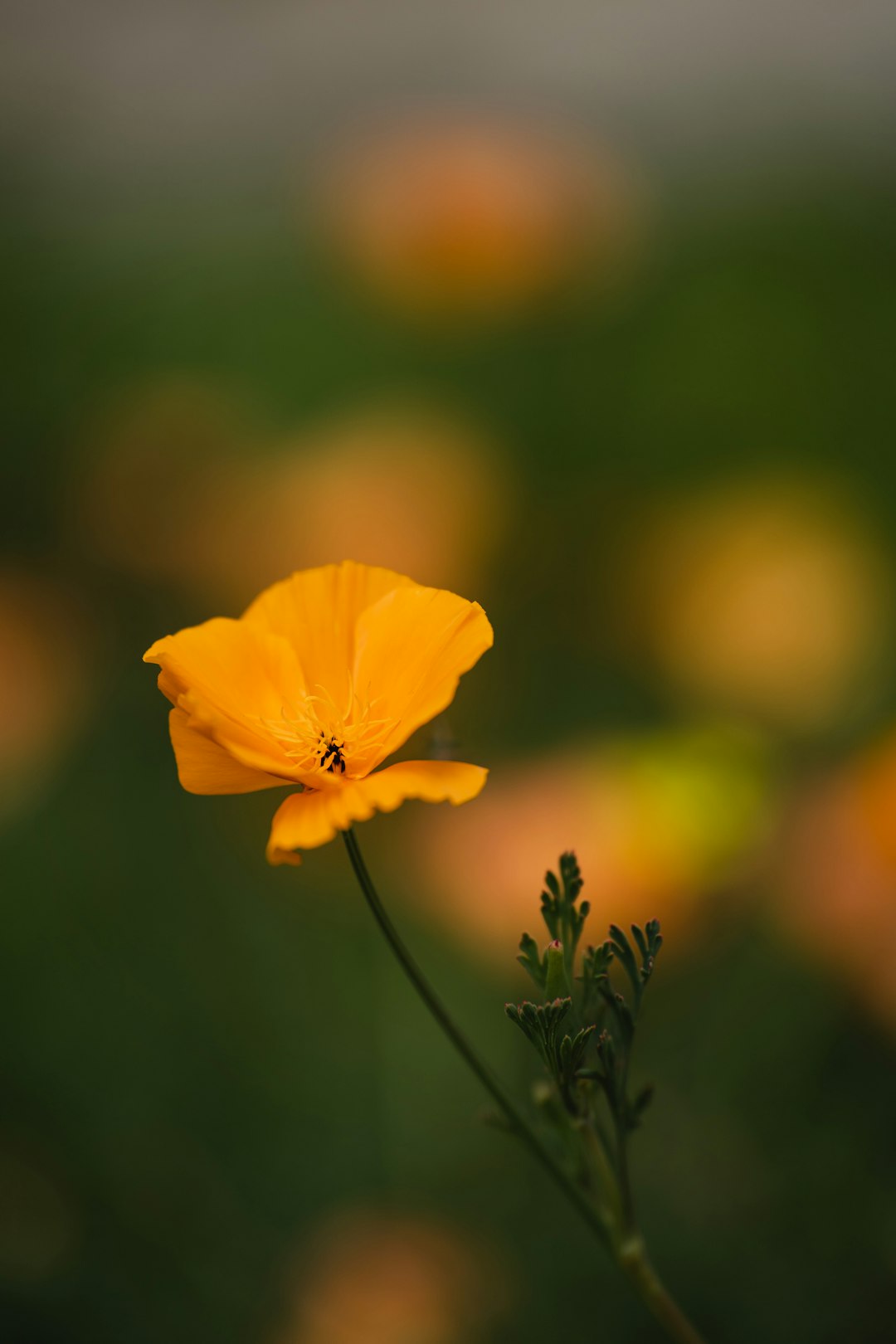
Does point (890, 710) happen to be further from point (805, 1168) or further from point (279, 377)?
point (279, 377)

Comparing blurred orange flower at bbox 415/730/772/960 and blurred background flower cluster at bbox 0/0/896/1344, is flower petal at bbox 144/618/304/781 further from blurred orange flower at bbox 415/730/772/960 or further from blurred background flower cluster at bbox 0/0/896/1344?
blurred orange flower at bbox 415/730/772/960

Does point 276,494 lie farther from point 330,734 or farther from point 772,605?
point 330,734

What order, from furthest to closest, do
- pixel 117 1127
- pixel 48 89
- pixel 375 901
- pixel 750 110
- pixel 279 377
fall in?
pixel 750 110, pixel 48 89, pixel 279 377, pixel 117 1127, pixel 375 901

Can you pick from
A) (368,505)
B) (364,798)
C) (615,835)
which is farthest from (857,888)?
(368,505)

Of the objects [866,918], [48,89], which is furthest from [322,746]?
[48,89]

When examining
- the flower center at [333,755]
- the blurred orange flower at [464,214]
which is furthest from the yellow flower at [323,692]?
the blurred orange flower at [464,214]

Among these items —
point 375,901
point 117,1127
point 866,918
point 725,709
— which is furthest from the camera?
point 725,709

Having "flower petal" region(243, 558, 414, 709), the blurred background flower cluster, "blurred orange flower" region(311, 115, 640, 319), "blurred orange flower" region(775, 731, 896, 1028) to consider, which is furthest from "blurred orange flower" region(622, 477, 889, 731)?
"flower petal" region(243, 558, 414, 709)
